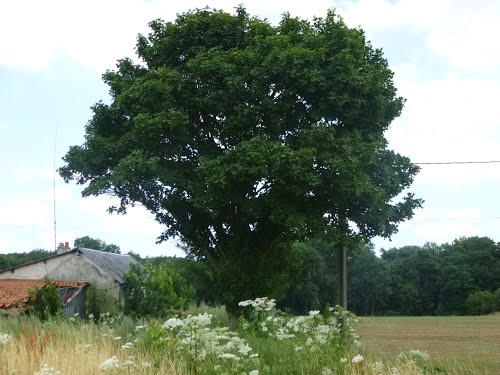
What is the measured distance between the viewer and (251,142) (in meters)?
25.0

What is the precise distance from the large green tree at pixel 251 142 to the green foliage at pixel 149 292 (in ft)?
16.4

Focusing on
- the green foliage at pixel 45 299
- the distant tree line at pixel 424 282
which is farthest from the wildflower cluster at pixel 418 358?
the distant tree line at pixel 424 282

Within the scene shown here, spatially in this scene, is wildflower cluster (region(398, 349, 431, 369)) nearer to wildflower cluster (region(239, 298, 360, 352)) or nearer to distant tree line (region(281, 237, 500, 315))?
wildflower cluster (region(239, 298, 360, 352))

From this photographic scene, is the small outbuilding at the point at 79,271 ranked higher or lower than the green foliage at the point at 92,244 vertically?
lower

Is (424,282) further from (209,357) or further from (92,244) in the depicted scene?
(209,357)

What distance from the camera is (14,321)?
50.5ft

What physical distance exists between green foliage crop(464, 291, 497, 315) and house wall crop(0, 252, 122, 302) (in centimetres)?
4010

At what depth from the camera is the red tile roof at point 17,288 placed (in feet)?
105

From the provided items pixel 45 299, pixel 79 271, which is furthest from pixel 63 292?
pixel 45 299

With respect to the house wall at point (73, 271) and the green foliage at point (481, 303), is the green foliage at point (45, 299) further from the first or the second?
the green foliage at point (481, 303)

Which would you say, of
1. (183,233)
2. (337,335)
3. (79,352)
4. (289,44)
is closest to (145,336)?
(79,352)

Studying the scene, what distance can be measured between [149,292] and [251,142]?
14.1 m

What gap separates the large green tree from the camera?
1009 inches

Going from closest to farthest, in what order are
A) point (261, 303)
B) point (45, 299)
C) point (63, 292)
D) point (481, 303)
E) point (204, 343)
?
point (204, 343), point (261, 303), point (45, 299), point (63, 292), point (481, 303)
